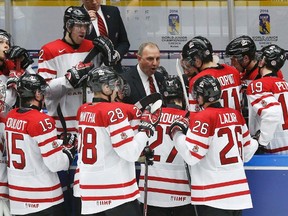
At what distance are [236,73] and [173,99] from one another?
673 mm

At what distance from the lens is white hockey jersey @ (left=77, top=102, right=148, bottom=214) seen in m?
4.00

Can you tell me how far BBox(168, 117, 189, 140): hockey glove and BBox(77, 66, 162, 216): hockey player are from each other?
0.48ft

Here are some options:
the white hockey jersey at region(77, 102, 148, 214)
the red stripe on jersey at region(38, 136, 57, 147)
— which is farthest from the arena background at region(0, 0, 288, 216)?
the white hockey jersey at region(77, 102, 148, 214)

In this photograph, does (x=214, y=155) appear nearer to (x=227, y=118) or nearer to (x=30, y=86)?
(x=227, y=118)

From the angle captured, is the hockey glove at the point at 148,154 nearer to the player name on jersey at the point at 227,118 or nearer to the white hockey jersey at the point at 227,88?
the player name on jersey at the point at 227,118

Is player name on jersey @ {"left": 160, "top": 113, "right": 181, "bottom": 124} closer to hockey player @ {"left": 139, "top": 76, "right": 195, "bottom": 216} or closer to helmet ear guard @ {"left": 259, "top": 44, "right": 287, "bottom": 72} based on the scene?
hockey player @ {"left": 139, "top": 76, "right": 195, "bottom": 216}

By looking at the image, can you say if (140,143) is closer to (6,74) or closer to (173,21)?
(6,74)

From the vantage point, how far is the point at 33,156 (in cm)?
431

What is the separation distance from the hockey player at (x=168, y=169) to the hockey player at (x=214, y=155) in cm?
23

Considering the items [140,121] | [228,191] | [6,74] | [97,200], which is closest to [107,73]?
[140,121]

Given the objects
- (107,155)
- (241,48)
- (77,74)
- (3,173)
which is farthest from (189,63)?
(3,173)

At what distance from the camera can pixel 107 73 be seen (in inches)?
163

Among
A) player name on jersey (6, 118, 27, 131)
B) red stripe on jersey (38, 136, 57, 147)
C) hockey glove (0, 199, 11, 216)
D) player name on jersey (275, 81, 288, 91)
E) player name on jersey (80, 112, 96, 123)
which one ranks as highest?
player name on jersey (275, 81, 288, 91)

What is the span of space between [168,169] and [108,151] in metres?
0.56
